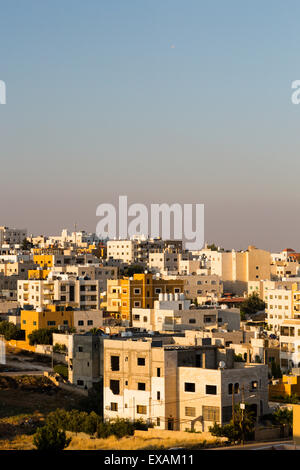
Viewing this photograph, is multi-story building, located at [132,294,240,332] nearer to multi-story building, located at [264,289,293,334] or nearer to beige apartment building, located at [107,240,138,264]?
multi-story building, located at [264,289,293,334]

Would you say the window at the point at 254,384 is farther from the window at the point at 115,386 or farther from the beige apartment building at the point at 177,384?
the window at the point at 115,386

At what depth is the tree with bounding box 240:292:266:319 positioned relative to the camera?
3214 inches

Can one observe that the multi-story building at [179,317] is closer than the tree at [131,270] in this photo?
Yes

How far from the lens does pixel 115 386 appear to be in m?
35.7

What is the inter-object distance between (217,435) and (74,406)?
11.4 m

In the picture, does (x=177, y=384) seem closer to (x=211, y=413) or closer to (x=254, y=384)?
(x=211, y=413)

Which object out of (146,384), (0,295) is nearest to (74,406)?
(146,384)

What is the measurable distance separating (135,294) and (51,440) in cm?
3825

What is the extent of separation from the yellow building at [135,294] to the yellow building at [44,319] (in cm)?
938

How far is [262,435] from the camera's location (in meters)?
31.7

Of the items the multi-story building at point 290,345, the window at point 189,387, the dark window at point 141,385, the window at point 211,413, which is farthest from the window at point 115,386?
the multi-story building at point 290,345

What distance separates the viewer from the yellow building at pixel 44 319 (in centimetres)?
5719
